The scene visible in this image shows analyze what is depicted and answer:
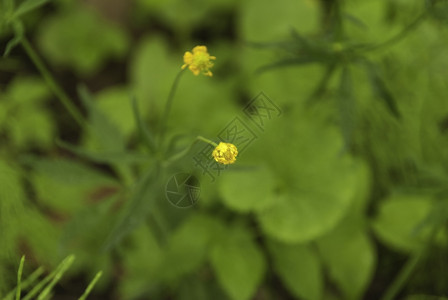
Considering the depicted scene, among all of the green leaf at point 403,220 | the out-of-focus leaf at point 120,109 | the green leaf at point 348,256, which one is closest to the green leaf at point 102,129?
the out-of-focus leaf at point 120,109

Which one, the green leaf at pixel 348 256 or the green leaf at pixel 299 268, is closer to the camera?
the green leaf at pixel 299 268

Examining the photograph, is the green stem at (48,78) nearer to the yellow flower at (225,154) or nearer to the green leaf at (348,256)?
the yellow flower at (225,154)

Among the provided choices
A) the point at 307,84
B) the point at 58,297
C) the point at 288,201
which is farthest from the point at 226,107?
the point at 58,297

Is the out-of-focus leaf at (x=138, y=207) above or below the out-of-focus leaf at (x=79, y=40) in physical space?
below

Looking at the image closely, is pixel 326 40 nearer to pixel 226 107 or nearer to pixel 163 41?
pixel 226 107

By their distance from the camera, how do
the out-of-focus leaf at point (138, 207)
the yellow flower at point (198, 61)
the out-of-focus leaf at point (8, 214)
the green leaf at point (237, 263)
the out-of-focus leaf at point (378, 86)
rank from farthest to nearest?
the green leaf at point (237, 263) → the out-of-focus leaf at point (8, 214) → the out-of-focus leaf at point (378, 86) → the out-of-focus leaf at point (138, 207) → the yellow flower at point (198, 61)

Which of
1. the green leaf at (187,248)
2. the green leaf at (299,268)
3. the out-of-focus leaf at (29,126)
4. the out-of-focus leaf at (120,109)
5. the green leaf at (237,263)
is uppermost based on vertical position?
the out-of-focus leaf at (29,126)

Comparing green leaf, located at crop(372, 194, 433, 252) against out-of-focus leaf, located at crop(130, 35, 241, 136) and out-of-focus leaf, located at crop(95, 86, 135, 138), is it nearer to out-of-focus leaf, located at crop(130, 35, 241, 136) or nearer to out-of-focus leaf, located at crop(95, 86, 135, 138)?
out-of-focus leaf, located at crop(130, 35, 241, 136)
